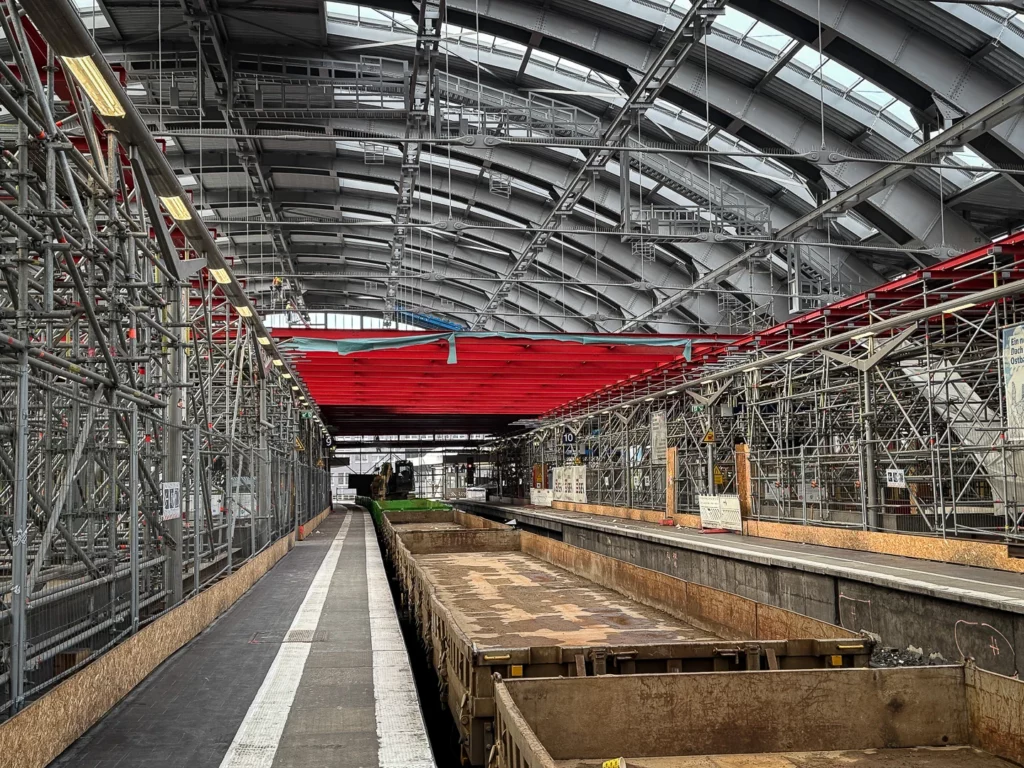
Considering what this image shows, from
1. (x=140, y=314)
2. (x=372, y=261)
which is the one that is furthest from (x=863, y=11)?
(x=372, y=261)

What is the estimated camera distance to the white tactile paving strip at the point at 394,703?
6.09 meters

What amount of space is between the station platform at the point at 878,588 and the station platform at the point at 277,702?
23.4 ft

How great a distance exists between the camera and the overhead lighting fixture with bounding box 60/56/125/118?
8.11m

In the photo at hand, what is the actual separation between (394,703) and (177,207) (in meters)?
7.66

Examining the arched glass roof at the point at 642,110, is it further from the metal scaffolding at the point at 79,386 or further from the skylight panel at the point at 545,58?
the metal scaffolding at the point at 79,386

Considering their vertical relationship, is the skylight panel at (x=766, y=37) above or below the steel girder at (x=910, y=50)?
above

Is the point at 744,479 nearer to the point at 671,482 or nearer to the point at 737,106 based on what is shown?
the point at 671,482

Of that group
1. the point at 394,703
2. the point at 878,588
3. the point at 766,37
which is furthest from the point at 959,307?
the point at 766,37

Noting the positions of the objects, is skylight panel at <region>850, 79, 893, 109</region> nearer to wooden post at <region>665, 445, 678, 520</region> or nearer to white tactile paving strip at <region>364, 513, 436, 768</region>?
wooden post at <region>665, 445, 678, 520</region>

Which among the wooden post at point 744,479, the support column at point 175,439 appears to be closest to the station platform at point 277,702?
the support column at point 175,439

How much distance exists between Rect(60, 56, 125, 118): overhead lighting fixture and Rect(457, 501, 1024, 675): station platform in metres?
11.4

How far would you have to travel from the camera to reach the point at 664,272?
139 ft

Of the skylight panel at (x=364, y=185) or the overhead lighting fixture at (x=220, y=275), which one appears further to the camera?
the skylight panel at (x=364, y=185)

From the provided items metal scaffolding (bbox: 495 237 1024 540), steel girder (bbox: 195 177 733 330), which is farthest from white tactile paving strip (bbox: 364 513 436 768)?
steel girder (bbox: 195 177 733 330)
